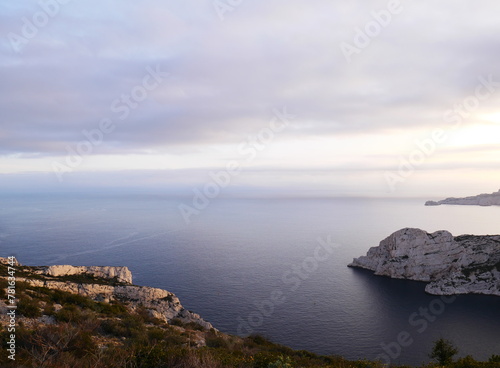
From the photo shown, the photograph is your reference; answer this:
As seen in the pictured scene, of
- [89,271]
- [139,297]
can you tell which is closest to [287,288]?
[139,297]

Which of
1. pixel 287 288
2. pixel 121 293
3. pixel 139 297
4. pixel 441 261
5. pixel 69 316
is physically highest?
pixel 441 261

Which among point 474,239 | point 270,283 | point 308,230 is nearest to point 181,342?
point 270,283

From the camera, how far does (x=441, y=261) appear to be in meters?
96.8

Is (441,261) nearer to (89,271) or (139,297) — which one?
(139,297)

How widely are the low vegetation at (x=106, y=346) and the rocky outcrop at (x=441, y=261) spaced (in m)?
85.3

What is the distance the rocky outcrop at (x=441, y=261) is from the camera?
284 ft

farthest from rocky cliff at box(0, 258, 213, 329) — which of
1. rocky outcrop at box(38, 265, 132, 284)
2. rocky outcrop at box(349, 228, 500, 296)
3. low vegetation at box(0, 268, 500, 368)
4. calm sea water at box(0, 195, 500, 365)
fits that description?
rocky outcrop at box(349, 228, 500, 296)

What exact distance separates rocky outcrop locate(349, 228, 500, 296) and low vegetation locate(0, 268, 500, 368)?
85.3m

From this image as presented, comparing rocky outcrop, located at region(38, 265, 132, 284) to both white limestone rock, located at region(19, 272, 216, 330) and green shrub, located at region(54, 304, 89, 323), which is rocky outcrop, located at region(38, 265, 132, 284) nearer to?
white limestone rock, located at region(19, 272, 216, 330)

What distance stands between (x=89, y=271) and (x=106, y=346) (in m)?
45.4

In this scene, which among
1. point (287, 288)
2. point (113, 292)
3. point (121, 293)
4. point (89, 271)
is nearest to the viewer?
point (113, 292)

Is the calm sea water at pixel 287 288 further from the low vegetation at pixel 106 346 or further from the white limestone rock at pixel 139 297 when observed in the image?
the low vegetation at pixel 106 346

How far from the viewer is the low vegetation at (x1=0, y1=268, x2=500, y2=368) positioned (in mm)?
10180

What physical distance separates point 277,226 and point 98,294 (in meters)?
154
